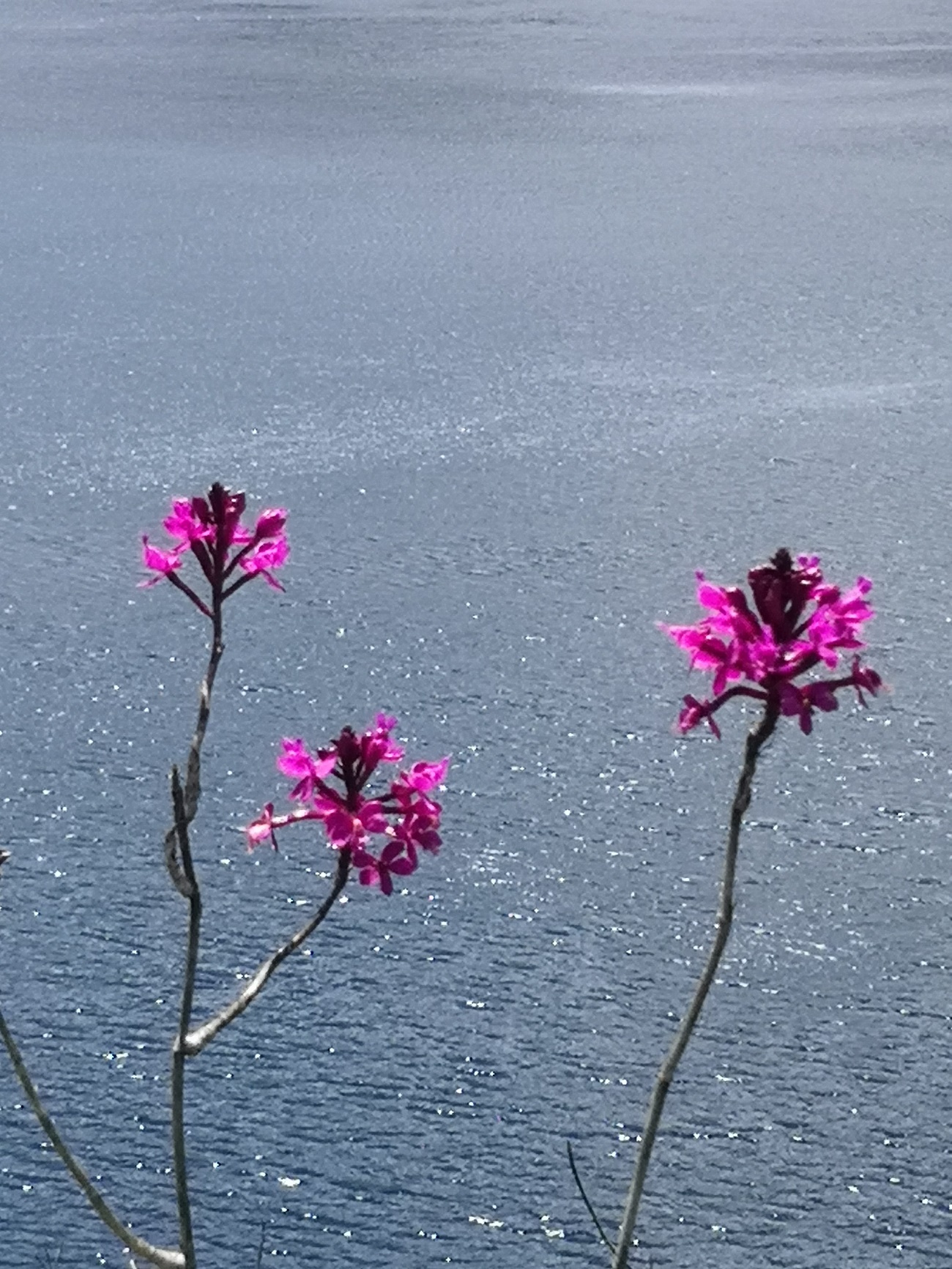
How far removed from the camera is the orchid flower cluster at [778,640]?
1248mm

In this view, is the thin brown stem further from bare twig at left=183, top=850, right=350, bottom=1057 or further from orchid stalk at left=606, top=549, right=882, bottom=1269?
bare twig at left=183, top=850, right=350, bottom=1057

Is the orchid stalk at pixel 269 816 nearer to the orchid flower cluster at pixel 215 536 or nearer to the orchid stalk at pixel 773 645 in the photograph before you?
the orchid flower cluster at pixel 215 536

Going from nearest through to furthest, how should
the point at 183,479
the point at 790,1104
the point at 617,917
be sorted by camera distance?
1. the point at 790,1104
2. the point at 617,917
3. the point at 183,479

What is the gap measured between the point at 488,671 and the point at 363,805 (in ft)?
7.14

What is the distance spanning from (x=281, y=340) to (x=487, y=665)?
2.05 meters

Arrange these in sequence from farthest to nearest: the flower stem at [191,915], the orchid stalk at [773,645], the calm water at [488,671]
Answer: the calm water at [488,671], the flower stem at [191,915], the orchid stalk at [773,645]

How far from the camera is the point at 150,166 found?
742 centimetres

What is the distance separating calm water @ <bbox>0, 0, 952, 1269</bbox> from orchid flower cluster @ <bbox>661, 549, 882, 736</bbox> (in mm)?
1042

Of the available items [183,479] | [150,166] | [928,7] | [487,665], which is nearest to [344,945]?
[487,665]

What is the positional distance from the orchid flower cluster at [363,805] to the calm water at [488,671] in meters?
0.84

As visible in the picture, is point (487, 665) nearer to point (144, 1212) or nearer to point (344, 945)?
point (344, 945)

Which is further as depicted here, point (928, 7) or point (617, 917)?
point (928, 7)

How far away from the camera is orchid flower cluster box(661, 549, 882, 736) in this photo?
1248mm

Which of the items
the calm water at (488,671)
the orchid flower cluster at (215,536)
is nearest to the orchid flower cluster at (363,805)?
the orchid flower cluster at (215,536)
